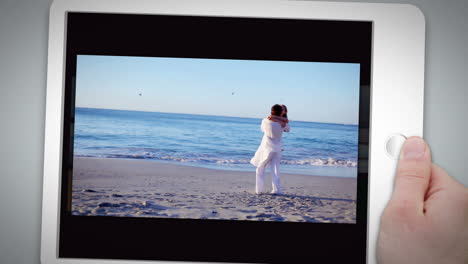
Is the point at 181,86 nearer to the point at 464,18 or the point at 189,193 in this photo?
the point at 189,193

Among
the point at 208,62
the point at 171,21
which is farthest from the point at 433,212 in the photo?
the point at 171,21

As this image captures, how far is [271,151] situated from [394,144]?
1.51ft

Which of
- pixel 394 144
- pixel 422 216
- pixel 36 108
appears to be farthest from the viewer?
pixel 36 108

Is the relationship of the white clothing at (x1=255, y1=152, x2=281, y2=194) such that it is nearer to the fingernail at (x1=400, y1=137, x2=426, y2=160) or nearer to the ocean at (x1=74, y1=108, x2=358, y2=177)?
the ocean at (x1=74, y1=108, x2=358, y2=177)

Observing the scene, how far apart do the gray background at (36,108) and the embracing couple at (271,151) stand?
1.98ft

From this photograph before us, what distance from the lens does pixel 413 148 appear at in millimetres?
1243

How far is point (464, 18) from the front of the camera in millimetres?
1396

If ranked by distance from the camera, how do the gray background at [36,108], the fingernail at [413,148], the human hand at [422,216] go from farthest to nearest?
1. the gray background at [36,108]
2. the fingernail at [413,148]
3. the human hand at [422,216]

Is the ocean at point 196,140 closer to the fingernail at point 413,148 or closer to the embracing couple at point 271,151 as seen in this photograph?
the embracing couple at point 271,151

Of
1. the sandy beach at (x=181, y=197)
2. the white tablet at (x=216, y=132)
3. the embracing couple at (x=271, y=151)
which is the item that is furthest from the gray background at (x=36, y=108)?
the embracing couple at (x=271, y=151)

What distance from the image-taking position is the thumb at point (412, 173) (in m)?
1.21

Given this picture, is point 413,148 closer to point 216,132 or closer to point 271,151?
point 271,151

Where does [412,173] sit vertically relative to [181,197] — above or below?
above

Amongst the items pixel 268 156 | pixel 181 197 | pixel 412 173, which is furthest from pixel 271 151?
pixel 412 173
